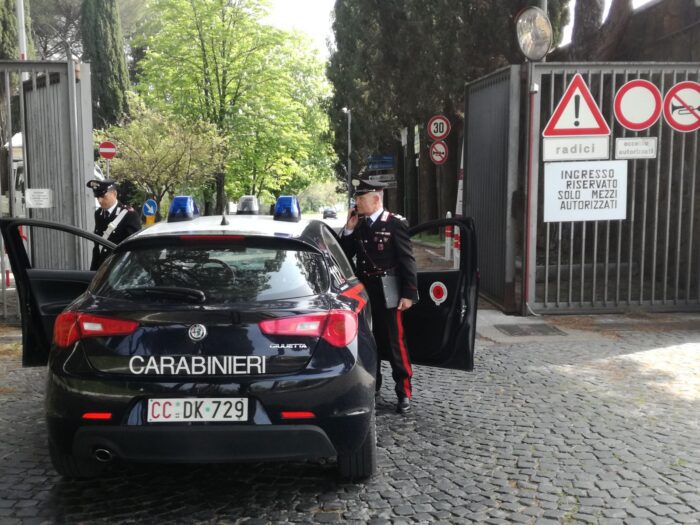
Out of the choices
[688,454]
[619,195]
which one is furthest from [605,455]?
[619,195]

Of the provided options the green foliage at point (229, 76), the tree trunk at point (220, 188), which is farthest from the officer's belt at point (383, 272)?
the tree trunk at point (220, 188)

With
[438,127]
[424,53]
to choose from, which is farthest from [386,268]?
[424,53]

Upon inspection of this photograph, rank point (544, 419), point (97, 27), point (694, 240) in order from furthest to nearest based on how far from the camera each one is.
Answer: point (97, 27), point (694, 240), point (544, 419)

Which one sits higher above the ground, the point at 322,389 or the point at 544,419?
the point at 322,389

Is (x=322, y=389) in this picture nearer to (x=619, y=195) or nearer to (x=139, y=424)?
(x=139, y=424)

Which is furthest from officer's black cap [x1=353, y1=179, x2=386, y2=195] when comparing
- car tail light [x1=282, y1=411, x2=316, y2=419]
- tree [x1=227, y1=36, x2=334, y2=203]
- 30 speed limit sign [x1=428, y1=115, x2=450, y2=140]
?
tree [x1=227, y1=36, x2=334, y2=203]

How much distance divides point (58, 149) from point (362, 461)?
6510mm

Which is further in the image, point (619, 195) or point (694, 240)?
point (694, 240)

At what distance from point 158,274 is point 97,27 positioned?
1733 inches

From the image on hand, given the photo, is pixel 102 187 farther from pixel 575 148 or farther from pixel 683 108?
pixel 683 108

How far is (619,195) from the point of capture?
9664 mm

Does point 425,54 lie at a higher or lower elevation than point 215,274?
higher

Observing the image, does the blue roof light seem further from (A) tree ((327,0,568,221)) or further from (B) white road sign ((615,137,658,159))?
(A) tree ((327,0,568,221))

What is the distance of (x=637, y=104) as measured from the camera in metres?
9.41
